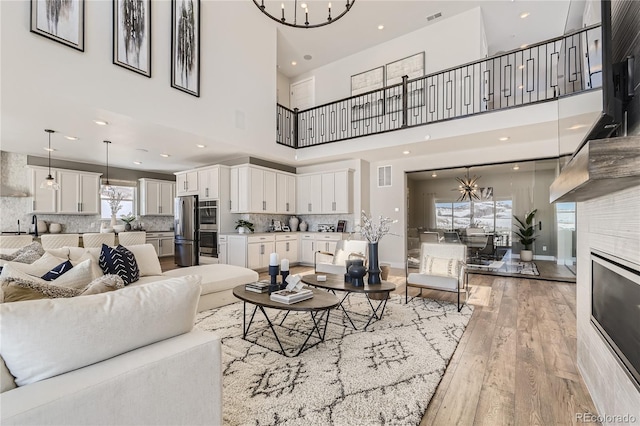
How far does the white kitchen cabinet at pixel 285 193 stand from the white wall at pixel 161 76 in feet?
2.64

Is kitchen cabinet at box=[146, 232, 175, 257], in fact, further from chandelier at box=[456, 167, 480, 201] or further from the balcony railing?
chandelier at box=[456, 167, 480, 201]

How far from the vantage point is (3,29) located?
3.06 m

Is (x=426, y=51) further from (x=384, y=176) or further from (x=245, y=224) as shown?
(x=245, y=224)

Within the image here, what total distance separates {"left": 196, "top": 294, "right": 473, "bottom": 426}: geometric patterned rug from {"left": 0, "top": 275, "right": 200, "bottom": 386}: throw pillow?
86cm

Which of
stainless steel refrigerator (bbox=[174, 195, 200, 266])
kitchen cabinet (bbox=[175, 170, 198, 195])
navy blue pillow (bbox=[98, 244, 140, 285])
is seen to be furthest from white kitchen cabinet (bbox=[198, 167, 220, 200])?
navy blue pillow (bbox=[98, 244, 140, 285])

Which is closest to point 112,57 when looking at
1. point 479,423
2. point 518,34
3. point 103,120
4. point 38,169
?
point 103,120

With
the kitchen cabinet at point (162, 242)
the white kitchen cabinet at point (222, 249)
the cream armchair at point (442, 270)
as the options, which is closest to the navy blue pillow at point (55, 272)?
the cream armchair at point (442, 270)

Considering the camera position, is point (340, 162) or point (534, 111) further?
point (340, 162)

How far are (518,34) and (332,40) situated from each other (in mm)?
4220

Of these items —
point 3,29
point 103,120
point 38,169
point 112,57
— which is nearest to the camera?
point 3,29

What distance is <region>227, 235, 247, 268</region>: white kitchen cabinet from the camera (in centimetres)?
614

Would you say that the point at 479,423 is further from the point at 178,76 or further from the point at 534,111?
the point at 178,76

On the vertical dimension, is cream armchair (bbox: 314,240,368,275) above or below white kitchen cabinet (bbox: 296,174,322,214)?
below

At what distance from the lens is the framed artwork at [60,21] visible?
3273 mm
